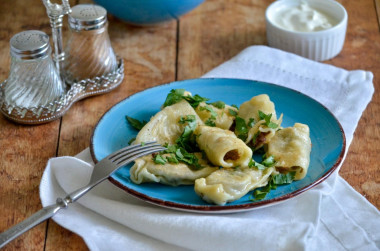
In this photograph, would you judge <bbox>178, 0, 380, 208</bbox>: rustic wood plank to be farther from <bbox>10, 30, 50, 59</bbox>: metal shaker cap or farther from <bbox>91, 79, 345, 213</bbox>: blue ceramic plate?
<bbox>10, 30, 50, 59</bbox>: metal shaker cap

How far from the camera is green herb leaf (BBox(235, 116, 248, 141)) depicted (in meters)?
1.90

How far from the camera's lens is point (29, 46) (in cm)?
208

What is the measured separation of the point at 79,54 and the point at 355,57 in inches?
49.0

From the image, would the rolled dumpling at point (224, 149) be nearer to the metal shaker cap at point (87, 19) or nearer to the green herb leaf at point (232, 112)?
the green herb leaf at point (232, 112)

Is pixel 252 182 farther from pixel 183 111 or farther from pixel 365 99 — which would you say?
pixel 365 99

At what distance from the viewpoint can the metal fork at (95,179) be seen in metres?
1.49

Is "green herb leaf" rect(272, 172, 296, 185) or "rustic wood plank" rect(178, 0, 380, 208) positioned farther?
"rustic wood plank" rect(178, 0, 380, 208)

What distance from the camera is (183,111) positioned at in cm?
195

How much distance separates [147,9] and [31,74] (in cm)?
70

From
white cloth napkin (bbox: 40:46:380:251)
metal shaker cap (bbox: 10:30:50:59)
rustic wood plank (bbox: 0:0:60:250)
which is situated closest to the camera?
white cloth napkin (bbox: 40:46:380:251)

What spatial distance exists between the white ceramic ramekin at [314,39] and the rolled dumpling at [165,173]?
1.04 meters

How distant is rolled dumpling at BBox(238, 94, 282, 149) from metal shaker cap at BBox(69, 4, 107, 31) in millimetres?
701

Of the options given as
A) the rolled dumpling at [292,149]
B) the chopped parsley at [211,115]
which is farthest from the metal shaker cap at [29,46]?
the rolled dumpling at [292,149]

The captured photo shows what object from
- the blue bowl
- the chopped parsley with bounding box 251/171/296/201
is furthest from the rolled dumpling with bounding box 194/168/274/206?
the blue bowl
